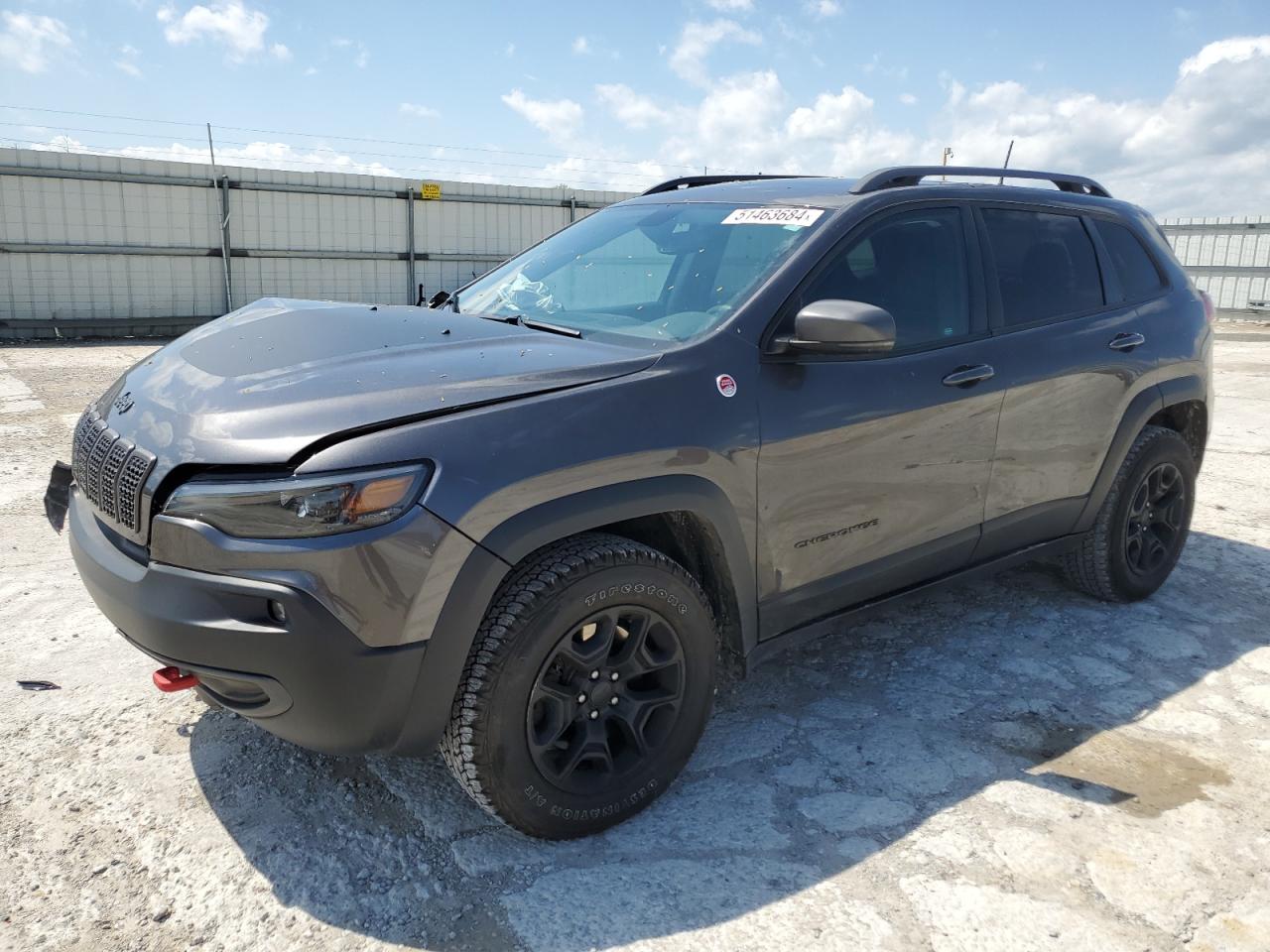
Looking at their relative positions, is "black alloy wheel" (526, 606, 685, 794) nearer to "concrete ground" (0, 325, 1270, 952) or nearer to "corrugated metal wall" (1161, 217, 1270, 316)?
"concrete ground" (0, 325, 1270, 952)

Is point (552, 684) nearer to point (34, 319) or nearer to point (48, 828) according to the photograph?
point (48, 828)

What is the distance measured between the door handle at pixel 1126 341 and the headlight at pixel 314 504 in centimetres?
306

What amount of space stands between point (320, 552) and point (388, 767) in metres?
1.09

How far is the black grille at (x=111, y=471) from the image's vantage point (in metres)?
2.32

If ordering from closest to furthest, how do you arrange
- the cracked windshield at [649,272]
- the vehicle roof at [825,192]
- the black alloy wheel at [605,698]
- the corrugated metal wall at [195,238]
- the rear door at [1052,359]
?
the black alloy wheel at [605,698]
the cracked windshield at [649,272]
the vehicle roof at [825,192]
the rear door at [1052,359]
the corrugated metal wall at [195,238]

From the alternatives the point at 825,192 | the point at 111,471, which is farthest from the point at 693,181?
the point at 111,471

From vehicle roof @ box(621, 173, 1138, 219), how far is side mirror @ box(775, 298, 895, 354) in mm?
571

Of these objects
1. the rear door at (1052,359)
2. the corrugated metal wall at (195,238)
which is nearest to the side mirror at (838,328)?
the rear door at (1052,359)

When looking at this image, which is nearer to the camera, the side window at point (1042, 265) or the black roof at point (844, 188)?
the black roof at point (844, 188)

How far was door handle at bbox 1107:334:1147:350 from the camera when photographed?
154 inches

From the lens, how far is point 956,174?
3705 mm

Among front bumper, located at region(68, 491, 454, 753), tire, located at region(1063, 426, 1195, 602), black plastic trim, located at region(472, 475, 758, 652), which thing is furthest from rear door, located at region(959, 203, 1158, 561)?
front bumper, located at region(68, 491, 454, 753)

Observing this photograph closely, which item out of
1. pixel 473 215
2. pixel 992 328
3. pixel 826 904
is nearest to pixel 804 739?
pixel 826 904

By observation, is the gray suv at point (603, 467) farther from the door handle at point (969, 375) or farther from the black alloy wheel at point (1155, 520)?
the black alloy wheel at point (1155, 520)
